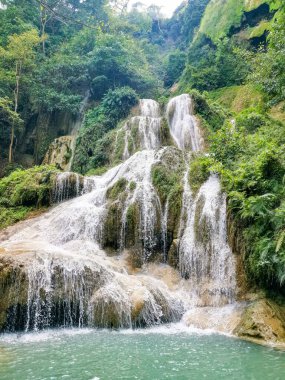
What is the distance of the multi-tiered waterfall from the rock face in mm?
1395

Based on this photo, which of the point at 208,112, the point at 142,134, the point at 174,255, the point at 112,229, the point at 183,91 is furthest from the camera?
the point at 183,91

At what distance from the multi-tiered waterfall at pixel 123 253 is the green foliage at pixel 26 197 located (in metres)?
0.69

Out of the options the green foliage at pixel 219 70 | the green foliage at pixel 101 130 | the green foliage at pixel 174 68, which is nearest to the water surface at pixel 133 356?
the green foliage at pixel 101 130

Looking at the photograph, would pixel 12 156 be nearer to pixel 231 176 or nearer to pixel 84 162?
pixel 84 162

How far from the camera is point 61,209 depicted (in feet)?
47.2

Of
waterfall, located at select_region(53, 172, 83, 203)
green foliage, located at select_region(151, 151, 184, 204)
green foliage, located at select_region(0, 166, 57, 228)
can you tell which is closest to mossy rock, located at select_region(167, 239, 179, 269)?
green foliage, located at select_region(151, 151, 184, 204)

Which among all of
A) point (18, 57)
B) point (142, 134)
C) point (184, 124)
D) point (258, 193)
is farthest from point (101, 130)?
point (258, 193)

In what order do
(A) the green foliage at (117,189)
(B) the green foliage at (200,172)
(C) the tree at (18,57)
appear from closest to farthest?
(B) the green foliage at (200,172) < (A) the green foliage at (117,189) < (C) the tree at (18,57)

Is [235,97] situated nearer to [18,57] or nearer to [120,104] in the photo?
[120,104]

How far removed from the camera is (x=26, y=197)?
1570cm

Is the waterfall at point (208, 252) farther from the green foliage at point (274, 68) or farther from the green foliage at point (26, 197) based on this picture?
the green foliage at point (26, 197)

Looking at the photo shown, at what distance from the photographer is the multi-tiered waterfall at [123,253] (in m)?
8.35

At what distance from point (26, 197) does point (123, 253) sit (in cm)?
610

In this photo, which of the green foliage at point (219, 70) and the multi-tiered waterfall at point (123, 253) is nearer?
the multi-tiered waterfall at point (123, 253)
